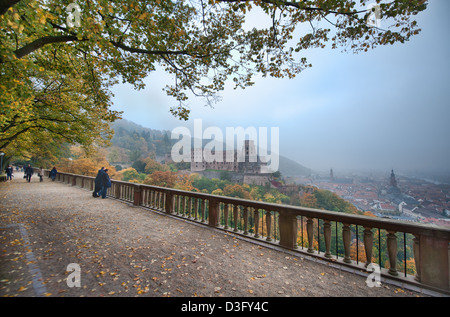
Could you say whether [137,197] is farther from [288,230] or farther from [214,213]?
[288,230]

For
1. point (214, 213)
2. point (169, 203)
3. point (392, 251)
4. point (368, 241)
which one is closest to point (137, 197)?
point (169, 203)

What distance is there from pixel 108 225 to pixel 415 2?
9028 mm

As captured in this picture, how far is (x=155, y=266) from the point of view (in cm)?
344

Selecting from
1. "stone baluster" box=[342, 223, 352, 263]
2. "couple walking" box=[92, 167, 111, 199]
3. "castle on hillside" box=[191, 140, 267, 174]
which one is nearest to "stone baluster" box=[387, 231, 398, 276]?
"stone baluster" box=[342, 223, 352, 263]

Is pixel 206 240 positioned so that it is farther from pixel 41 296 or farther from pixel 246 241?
pixel 41 296

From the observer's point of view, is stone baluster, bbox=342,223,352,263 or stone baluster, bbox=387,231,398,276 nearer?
stone baluster, bbox=387,231,398,276

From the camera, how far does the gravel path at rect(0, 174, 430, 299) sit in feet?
9.15

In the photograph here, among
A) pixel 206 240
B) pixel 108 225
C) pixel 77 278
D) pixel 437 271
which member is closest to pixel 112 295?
pixel 77 278

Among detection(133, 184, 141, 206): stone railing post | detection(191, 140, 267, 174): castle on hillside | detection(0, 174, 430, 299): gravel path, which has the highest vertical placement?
detection(191, 140, 267, 174): castle on hillside

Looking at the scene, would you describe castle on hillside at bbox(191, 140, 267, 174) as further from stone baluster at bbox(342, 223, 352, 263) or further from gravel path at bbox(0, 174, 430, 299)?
stone baluster at bbox(342, 223, 352, 263)

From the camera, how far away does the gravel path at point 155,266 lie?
279cm

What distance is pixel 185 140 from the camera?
359 ft

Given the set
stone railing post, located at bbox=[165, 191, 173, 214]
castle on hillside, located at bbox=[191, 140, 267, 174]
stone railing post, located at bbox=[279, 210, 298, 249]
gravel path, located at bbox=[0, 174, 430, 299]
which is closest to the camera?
gravel path, located at bbox=[0, 174, 430, 299]

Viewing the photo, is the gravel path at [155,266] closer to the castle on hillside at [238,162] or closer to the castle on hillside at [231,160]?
the castle on hillside at [238,162]
